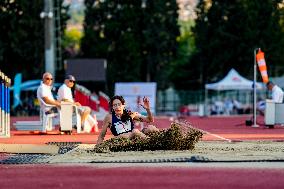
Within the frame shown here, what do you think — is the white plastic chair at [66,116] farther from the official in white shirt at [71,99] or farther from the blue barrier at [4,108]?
the blue barrier at [4,108]

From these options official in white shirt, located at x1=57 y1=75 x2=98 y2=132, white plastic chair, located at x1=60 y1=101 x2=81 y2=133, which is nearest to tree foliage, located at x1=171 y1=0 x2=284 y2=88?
official in white shirt, located at x1=57 y1=75 x2=98 y2=132

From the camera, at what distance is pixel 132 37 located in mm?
63375

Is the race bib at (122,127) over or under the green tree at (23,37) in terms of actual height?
under

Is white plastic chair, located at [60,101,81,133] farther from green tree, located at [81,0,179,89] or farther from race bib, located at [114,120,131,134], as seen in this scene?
green tree, located at [81,0,179,89]

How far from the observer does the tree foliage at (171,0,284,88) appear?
212 ft

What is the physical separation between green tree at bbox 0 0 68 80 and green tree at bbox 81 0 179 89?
334 centimetres

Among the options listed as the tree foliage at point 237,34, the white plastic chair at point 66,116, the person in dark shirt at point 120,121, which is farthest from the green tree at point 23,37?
the person in dark shirt at point 120,121

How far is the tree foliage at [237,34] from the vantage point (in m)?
A: 64.5

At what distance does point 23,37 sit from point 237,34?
1752 centimetres

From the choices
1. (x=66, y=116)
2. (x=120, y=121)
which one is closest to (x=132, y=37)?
(x=66, y=116)

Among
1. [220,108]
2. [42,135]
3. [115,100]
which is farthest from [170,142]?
[220,108]

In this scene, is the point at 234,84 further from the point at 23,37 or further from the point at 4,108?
the point at 4,108

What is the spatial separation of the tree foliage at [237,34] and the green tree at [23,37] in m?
12.3

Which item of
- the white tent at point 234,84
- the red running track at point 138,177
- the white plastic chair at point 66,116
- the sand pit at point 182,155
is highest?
the white tent at point 234,84
